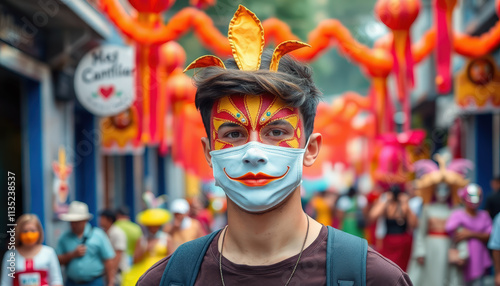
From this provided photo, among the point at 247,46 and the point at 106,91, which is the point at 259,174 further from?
the point at 106,91

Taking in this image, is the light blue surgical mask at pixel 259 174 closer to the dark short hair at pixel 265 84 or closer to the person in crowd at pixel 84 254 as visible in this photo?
the dark short hair at pixel 265 84

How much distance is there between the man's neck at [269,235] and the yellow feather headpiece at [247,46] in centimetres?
53

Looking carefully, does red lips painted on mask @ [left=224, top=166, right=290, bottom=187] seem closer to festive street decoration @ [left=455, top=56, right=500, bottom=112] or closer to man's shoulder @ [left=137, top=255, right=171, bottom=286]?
man's shoulder @ [left=137, top=255, right=171, bottom=286]

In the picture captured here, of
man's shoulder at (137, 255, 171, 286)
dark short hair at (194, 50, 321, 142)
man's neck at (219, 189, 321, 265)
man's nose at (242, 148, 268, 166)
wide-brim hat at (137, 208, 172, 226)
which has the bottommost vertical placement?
wide-brim hat at (137, 208, 172, 226)

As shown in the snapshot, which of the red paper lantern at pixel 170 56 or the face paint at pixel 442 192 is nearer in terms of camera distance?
the face paint at pixel 442 192

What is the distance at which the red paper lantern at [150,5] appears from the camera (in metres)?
8.23

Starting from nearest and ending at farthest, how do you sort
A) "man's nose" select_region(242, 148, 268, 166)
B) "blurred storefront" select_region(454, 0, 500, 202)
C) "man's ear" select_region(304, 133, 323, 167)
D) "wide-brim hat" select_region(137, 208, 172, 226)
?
"man's nose" select_region(242, 148, 268, 166) → "man's ear" select_region(304, 133, 323, 167) → "wide-brim hat" select_region(137, 208, 172, 226) → "blurred storefront" select_region(454, 0, 500, 202)

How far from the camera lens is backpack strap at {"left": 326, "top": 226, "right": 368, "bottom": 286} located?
7.61 ft

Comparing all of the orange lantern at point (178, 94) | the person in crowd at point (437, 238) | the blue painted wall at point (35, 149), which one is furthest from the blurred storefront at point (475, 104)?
the blue painted wall at point (35, 149)

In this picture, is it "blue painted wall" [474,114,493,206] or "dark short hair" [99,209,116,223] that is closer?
"dark short hair" [99,209,116,223]

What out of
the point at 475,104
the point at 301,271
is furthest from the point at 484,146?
the point at 301,271

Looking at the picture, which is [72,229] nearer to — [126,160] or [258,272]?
[258,272]

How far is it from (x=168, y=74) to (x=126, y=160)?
6.92 m

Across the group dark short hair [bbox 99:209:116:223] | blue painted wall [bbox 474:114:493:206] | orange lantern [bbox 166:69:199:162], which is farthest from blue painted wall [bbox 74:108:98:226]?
blue painted wall [bbox 474:114:493:206]
